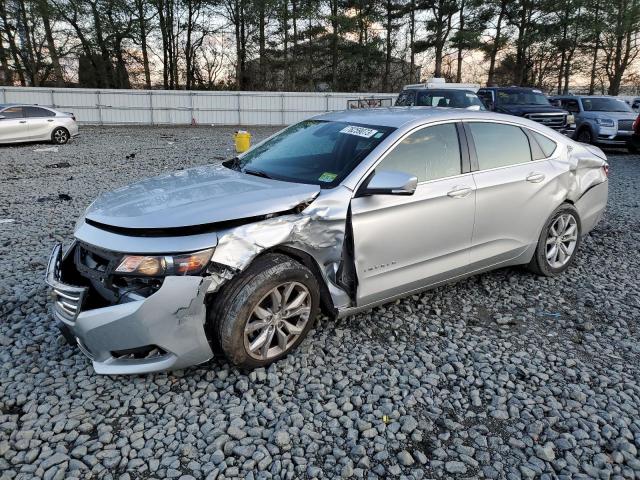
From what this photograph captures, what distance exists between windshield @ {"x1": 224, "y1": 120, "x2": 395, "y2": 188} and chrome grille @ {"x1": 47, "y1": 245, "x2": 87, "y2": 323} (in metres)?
1.52

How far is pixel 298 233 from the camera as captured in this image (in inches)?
123

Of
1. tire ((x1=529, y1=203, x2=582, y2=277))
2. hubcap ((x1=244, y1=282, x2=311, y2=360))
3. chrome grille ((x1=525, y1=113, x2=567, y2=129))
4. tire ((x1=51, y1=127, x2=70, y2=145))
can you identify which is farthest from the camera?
tire ((x1=51, y1=127, x2=70, y2=145))

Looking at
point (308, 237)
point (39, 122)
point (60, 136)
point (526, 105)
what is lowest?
point (308, 237)

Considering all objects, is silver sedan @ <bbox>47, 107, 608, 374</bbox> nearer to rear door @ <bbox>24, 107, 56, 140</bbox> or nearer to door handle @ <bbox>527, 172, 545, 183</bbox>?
door handle @ <bbox>527, 172, 545, 183</bbox>

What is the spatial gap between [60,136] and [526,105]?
14941 mm

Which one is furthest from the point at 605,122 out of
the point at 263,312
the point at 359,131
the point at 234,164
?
the point at 263,312

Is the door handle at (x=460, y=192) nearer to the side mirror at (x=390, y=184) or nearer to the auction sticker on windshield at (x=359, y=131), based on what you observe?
the side mirror at (x=390, y=184)

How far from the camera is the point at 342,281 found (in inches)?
133

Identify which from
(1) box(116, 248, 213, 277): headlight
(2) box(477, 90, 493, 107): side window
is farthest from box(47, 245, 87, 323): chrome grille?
(2) box(477, 90, 493, 107): side window

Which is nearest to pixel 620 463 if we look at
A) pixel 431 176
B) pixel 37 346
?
pixel 431 176

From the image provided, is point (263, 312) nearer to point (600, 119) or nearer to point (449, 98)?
point (449, 98)

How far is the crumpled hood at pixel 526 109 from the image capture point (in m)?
14.9

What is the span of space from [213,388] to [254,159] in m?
1.95

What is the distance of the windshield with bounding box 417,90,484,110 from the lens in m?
13.6
